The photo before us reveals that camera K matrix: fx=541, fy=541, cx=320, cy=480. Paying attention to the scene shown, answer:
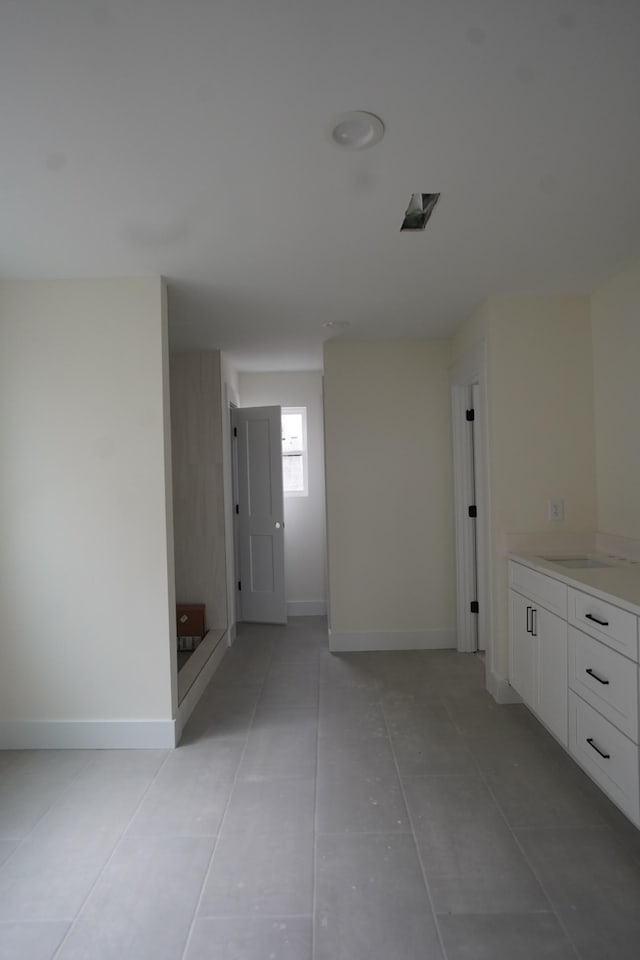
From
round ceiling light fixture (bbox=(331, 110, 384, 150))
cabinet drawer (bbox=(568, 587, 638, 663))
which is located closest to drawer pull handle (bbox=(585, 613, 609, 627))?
cabinet drawer (bbox=(568, 587, 638, 663))

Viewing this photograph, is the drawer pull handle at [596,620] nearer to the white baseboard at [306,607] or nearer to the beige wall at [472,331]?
the beige wall at [472,331]

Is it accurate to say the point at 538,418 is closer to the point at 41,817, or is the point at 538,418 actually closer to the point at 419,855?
the point at 419,855

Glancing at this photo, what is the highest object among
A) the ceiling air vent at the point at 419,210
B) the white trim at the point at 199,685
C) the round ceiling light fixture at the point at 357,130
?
the ceiling air vent at the point at 419,210

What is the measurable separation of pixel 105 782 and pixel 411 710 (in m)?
1.64

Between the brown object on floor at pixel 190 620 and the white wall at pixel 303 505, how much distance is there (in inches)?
52.2

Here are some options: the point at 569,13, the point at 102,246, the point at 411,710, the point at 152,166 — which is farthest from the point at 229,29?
the point at 411,710

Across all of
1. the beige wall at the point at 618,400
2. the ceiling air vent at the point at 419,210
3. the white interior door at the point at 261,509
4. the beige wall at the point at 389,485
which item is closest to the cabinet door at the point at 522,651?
the beige wall at the point at 618,400

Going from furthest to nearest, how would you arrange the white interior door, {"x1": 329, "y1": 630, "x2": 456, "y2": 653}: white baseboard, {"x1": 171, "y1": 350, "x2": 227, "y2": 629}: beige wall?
the white interior door → {"x1": 171, "y1": 350, "x2": 227, "y2": 629}: beige wall → {"x1": 329, "y1": 630, "x2": 456, "y2": 653}: white baseboard

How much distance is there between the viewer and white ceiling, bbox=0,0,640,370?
1.25 meters

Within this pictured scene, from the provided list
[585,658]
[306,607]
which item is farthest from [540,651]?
[306,607]

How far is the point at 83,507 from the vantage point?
2.79 meters

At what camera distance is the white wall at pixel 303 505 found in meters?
5.43

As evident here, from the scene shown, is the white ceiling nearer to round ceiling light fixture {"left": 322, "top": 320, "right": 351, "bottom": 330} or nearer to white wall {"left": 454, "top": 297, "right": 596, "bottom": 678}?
white wall {"left": 454, "top": 297, "right": 596, "bottom": 678}

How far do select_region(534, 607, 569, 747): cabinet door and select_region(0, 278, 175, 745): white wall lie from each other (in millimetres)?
1849
